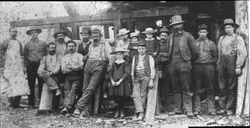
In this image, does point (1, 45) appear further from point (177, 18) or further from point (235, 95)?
point (235, 95)

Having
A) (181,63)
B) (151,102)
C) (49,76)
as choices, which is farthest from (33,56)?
(181,63)

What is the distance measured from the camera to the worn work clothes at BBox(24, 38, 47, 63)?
26.2 feet

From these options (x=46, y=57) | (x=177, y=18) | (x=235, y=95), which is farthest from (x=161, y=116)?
(x=46, y=57)

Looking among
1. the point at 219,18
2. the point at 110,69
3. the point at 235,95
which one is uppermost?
the point at 219,18

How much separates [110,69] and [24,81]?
8.77 feet

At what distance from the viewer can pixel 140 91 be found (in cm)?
672

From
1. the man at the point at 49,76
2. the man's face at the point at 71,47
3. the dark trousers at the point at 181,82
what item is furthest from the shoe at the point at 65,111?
the dark trousers at the point at 181,82

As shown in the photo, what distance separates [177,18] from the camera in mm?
6863

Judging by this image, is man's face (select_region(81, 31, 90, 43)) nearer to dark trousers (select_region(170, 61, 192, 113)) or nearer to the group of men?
the group of men

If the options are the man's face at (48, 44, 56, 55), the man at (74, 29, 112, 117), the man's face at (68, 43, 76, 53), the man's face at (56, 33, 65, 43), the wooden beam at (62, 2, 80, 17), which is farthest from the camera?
the wooden beam at (62, 2, 80, 17)

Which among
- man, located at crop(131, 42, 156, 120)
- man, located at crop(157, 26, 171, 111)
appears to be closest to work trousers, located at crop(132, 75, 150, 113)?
man, located at crop(131, 42, 156, 120)

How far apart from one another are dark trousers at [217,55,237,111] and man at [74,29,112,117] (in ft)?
8.27

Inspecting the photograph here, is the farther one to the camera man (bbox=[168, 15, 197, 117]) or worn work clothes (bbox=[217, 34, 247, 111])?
man (bbox=[168, 15, 197, 117])

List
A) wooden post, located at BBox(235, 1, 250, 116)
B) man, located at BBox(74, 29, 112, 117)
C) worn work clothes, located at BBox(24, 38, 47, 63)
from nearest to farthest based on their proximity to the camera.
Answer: wooden post, located at BBox(235, 1, 250, 116) → man, located at BBox(74, 29, 112, 117) → worn work clothes, located at BBox(24, 38, 47, 63)
